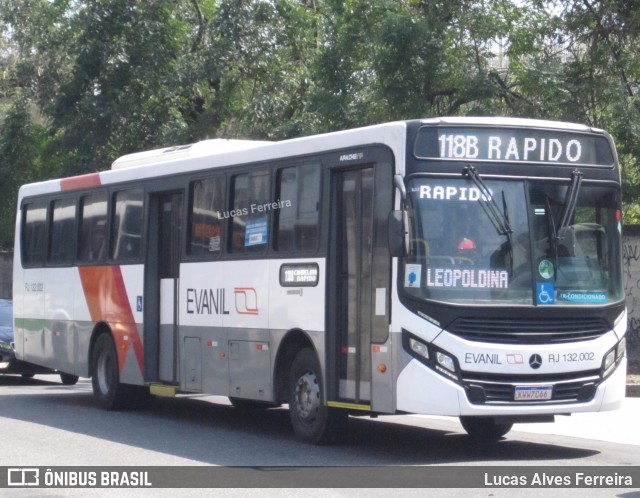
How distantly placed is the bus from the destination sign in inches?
0.6

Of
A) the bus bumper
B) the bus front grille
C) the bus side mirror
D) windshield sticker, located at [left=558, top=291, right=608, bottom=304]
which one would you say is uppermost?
the bus side mirror

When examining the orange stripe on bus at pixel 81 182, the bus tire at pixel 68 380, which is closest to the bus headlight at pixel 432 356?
the orange stripe on bus at pixel 81 182

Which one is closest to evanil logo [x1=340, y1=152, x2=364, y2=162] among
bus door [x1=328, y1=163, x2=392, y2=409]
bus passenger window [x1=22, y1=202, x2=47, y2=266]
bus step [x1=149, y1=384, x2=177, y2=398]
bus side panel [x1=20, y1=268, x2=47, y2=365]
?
bus door [x1=328, y1=163, x2=392, y2=409]

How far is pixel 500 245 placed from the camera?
10469 millimetres

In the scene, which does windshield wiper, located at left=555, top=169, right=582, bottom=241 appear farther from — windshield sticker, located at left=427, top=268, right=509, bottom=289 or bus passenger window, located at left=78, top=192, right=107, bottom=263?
bus passenger window, located at left=78, top=192, right=107, bottom=263

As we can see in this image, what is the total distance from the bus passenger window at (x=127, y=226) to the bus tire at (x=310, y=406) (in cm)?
410

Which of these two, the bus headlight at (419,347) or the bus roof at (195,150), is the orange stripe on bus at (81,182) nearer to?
the bus roof at (195,150)

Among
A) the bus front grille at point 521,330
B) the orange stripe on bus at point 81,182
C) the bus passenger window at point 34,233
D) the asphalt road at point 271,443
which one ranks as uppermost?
the orange stripe on bus at point 81,182

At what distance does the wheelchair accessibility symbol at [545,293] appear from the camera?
34.3 feet

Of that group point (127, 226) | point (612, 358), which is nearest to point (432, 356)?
A: point (612, 358)

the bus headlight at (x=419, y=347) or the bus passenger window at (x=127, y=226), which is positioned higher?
the bus passenger window at (x=127, y=226)

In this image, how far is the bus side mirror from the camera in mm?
→ 10250

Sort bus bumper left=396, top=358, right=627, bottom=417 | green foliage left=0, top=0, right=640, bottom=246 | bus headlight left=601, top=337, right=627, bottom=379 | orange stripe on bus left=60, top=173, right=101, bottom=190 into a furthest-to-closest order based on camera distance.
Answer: green foliage left=0, top=0, right=640, bottom=246
orange stripe on bus left=60, top=173, right=101, bottom=190
bus headlight left=601, top=337, right=627, bottom=379
bus bumper left=396, top=358, right=627, bottom=417

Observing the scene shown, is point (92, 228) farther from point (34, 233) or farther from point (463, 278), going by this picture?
point (463, 278)
